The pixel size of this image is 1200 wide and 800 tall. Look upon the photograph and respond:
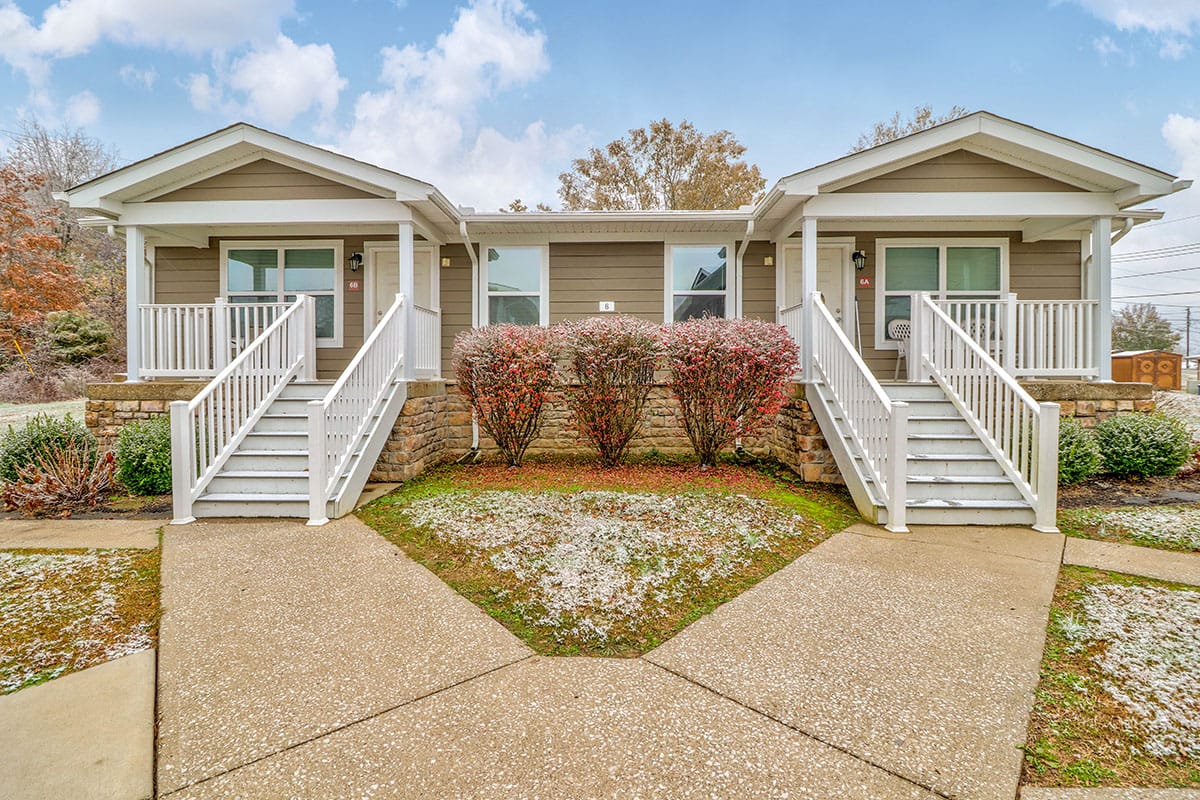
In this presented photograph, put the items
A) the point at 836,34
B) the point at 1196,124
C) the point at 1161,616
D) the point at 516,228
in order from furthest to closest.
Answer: the point at 1196,124
the point at 836,34
the point at 516,228
the point at 1161,616

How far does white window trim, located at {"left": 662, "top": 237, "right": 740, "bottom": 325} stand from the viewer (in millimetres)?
8281

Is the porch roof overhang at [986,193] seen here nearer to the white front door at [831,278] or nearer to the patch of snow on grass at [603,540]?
the white front door at [831,278]

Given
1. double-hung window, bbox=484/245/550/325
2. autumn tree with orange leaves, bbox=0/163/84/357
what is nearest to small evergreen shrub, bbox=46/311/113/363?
autumn tree with orange leaves, bbox=0/163/84/357

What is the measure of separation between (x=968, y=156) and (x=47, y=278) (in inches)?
789

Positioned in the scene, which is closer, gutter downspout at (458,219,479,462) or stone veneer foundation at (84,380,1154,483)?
stone veneer foundation at (84,380,1154,483)

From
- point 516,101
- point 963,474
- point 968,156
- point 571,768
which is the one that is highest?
point 516,101

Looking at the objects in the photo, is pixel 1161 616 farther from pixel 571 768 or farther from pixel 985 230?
pixel 985 230

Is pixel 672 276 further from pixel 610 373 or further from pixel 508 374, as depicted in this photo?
pixel 508 374

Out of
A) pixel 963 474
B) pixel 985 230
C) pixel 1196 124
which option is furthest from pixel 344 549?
pixel 1196 124

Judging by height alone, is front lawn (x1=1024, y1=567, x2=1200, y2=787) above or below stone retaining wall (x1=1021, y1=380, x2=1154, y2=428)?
below

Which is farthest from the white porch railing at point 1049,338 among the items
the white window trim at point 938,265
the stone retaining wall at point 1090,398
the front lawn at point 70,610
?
the front lawn at point 70,610

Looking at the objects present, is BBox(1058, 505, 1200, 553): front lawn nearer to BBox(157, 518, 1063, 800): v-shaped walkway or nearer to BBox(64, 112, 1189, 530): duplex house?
BBox(64, 112, 1189, 530): duplex house

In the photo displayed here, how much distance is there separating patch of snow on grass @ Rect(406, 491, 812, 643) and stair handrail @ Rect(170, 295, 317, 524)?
1877 millimetres

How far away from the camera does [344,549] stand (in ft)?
13.2
